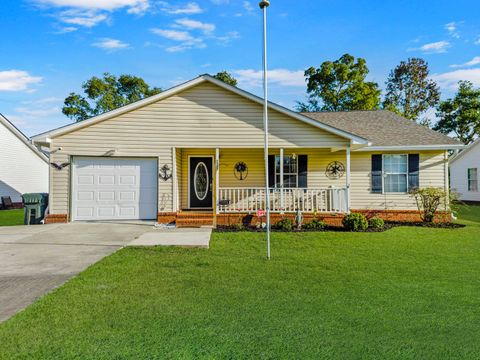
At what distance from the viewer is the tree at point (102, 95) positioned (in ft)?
111

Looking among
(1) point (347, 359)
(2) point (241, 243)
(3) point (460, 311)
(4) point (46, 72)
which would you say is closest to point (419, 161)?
(2) point (241, 243)

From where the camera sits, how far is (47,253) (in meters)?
6.84

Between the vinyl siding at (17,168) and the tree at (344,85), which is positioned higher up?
the tree at (344,85)

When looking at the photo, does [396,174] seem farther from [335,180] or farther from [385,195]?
[335,180]

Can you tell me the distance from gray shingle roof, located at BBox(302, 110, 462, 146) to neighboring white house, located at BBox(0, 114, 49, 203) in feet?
57.0

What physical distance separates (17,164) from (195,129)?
16.4 m

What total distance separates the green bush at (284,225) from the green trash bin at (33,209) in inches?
320

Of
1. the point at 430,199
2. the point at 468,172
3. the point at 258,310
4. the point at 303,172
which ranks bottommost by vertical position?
the point at 258,310

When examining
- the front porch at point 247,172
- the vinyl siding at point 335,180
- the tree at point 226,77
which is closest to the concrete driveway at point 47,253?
the front porch at point 247,172

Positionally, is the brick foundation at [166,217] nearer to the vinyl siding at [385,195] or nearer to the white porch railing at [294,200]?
the white porch railing at [294,200]

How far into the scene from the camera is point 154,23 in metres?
12.6

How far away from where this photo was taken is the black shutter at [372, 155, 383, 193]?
12.8 metres

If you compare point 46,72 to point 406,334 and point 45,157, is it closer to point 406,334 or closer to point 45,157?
point 45,157

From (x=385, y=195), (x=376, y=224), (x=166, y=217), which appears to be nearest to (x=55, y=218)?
(x=166, y=217)
